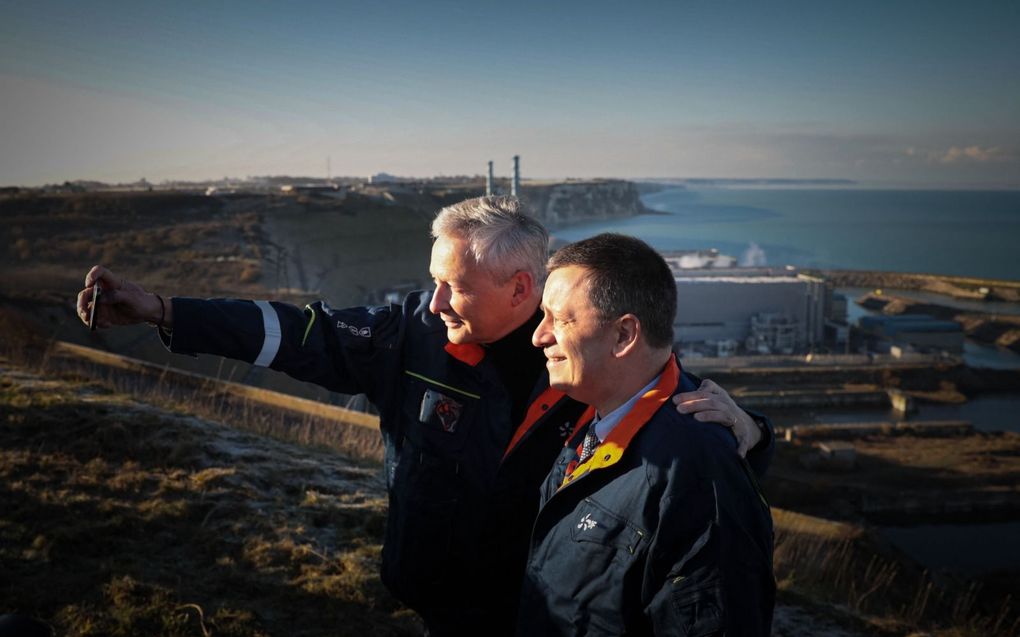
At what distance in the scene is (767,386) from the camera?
1214 inches

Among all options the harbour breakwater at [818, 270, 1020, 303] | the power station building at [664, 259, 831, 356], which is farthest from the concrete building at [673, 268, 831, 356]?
the harbour breakwater at [818, 270, 1020, 303]

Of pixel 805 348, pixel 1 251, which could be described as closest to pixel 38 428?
pixel 1 251

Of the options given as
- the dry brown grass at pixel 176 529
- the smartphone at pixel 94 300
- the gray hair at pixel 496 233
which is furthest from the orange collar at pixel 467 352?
the dry brown grass at pixel 176 529

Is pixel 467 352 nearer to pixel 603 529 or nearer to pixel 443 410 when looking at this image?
pixel 443 410

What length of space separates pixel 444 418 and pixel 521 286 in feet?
1.61

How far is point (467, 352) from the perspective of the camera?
2.40 m

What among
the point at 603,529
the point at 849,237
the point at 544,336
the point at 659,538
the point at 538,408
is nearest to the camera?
the point at 659,538

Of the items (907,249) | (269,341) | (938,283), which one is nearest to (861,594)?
(269,341)

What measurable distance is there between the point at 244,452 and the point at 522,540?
402 centimetres

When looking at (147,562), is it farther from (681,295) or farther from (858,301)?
(858,301)

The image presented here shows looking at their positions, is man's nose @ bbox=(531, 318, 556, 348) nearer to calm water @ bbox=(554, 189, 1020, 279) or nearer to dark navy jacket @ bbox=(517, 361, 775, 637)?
dark navy jacket @ bbox=(517, 361, 775, 637)

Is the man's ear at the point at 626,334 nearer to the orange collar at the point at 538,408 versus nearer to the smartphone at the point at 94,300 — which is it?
the orange collar at the point at 538,408

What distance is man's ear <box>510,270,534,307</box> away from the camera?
238 centimetres

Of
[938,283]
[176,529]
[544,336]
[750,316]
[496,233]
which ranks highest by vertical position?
[496,233]
